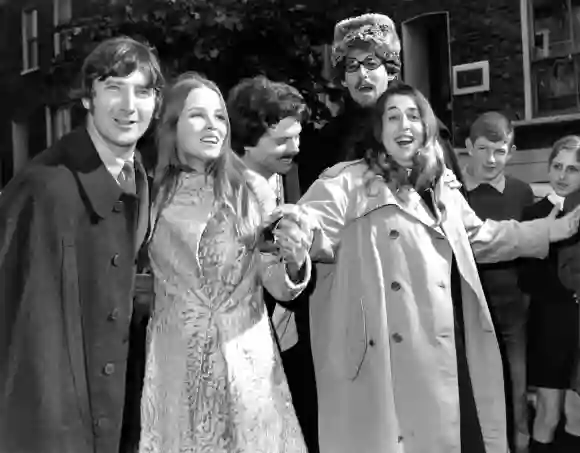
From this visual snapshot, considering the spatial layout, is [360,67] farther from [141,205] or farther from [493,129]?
[141,205]

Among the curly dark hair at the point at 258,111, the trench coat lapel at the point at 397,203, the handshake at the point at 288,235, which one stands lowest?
the handshake at the point at 288,235

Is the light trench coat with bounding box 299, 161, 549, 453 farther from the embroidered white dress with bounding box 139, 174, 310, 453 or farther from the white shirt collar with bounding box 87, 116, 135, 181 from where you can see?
the white shirt collar with bounding box 87, 116, 135, 181

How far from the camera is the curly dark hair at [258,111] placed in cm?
296

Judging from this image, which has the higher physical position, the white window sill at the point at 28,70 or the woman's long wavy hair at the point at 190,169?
the white window sill at the point at 28,70

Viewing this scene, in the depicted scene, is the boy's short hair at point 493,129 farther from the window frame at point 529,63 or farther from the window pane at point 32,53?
the window frame at point 529,63

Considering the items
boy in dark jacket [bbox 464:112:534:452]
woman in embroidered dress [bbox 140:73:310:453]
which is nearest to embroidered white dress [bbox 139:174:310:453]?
woman in embroidered dress [bbox 140:73:310:453]

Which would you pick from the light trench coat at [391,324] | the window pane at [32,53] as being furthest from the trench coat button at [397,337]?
the window pane at [32,53]

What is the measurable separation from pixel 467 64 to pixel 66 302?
644 centimetres

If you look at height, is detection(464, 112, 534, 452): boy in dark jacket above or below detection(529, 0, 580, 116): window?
below

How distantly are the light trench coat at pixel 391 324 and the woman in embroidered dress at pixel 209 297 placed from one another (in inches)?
8.6

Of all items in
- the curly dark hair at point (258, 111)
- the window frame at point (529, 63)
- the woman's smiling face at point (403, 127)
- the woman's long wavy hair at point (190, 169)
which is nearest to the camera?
the woman's long wavy hair at point (190, 169)

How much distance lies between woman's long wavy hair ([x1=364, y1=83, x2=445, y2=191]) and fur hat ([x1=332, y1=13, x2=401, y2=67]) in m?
0.47

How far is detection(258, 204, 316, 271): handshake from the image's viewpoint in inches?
90.2

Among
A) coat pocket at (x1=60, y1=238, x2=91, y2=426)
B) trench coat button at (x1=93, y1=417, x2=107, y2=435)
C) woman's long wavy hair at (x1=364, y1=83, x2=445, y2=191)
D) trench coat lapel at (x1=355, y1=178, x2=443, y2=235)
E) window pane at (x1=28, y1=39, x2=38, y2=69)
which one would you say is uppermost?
window pane at (x1=28, y1=39, x2=38, y2=69)
